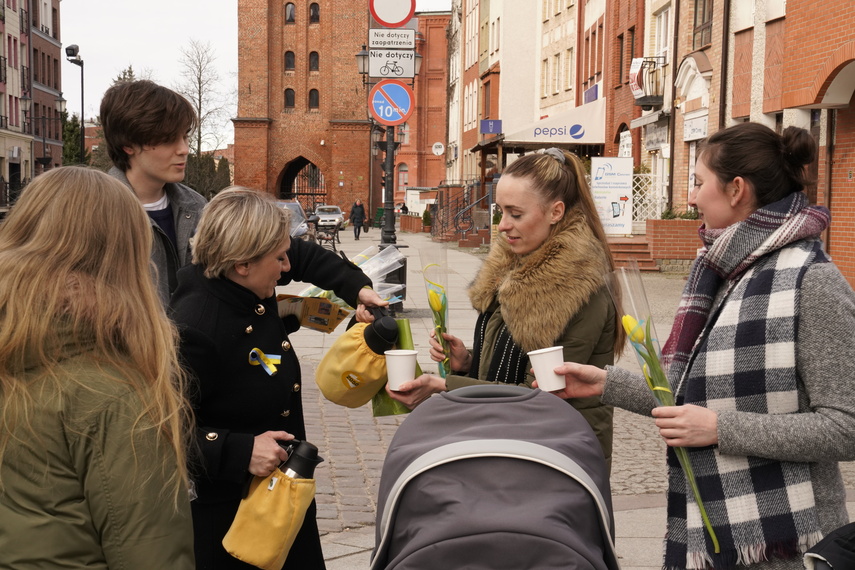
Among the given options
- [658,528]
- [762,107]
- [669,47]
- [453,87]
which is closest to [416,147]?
[453,87]

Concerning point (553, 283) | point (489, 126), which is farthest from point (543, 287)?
point (489, 126)

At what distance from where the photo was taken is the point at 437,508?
2289 millimetres

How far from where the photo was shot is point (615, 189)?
23125 millimetres

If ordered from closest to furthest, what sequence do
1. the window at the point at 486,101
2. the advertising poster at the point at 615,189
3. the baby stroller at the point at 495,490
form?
the baby stroller at the point at 495,490 → the advertising poster at the point at 615,189 → the window at the point at 486,101

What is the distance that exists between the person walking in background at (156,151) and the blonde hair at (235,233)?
1.93 ft

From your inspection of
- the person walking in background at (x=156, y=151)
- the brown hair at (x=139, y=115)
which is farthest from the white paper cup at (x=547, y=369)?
the brown hair at (x=139, y=115)

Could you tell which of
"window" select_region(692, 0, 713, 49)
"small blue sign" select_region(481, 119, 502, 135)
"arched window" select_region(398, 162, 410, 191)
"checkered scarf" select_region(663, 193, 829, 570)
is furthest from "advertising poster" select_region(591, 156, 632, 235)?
"arched window" select_region(398, 162, 410, 191)

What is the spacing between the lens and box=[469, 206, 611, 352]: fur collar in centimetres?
321

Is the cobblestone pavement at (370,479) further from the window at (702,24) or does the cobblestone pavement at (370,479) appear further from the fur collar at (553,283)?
the window at (702,24)

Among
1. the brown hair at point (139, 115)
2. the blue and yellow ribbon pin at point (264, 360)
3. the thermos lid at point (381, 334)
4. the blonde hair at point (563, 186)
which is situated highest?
the brown hair at point (139, 115)

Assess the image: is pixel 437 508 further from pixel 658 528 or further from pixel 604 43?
pixel 604 43

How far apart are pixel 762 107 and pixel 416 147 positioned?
7000cm

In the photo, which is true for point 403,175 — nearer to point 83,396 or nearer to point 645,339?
point 645,339

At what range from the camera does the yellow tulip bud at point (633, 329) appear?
2670 mm
